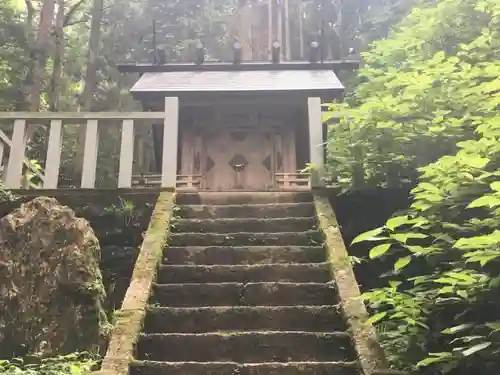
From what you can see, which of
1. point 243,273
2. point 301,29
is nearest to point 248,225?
point 243,273

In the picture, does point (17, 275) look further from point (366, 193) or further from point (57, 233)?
point (366, 193)

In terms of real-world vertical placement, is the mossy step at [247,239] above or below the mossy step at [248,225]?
below

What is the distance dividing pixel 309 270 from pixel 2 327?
280cm

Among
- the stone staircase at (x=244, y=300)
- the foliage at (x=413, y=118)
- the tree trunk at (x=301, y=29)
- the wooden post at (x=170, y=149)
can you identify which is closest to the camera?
the stone staircase at (x=244, y=300)

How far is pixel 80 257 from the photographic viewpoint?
500 cm

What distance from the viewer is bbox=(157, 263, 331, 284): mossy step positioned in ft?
17.5

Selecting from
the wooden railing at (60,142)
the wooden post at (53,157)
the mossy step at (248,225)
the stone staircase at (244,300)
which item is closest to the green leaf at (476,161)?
the stone staircase at (244,300)

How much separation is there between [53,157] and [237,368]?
15.8ft

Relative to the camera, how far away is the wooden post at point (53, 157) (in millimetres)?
7570

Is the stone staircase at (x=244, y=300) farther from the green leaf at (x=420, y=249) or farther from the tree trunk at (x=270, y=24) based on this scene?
the tree trunk at (x=270, y=24)

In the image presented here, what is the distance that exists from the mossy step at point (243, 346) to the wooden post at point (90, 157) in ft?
11.7

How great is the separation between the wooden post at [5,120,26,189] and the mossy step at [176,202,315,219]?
2.48 meters

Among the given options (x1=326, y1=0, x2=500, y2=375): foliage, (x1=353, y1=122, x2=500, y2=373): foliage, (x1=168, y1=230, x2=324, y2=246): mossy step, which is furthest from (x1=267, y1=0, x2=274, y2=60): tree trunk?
(x1=353, y1=122, x2=500, y2=373): foliage

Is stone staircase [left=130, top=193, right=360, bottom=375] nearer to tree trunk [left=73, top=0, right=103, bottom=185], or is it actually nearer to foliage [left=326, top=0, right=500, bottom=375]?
foliage [left=326, top=0, right=500, bottom=375]
